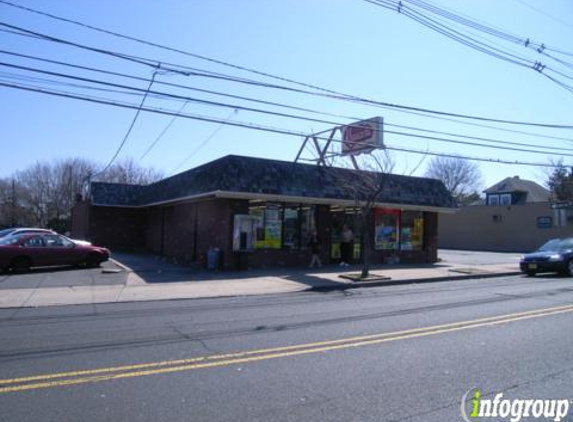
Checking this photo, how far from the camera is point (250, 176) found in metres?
18.6

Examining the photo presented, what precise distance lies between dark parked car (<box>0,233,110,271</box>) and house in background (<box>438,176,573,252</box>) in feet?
99.1

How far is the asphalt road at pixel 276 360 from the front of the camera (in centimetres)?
476

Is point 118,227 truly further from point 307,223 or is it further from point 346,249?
point 346,249

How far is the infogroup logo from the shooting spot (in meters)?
4.62

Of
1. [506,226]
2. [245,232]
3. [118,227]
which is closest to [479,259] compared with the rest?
[506,226]

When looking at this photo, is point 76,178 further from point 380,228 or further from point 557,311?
point 557,311

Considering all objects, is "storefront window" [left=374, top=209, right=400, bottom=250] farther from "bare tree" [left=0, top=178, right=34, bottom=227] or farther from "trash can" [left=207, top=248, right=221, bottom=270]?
"bare tree" [left=0, top=178, right=34, bottom=227]

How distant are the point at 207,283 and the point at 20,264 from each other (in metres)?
7.32

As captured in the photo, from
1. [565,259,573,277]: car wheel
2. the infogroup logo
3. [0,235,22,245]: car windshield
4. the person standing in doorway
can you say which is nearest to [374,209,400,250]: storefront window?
the person standing in doorway

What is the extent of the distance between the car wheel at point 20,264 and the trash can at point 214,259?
6379 millimetres

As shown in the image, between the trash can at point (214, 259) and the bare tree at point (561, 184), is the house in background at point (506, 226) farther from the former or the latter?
the trash can at point (214, 259)

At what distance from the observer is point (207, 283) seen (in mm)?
15375

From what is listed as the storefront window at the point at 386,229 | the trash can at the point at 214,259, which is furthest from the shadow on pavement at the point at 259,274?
the storefront window at the point at 386,229

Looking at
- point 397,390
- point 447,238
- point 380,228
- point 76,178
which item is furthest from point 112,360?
point 76,178
